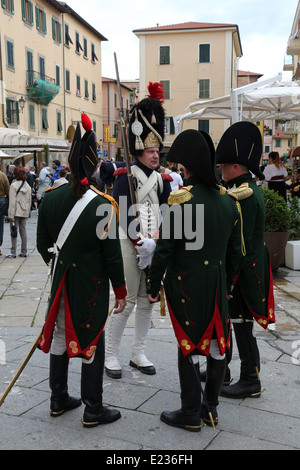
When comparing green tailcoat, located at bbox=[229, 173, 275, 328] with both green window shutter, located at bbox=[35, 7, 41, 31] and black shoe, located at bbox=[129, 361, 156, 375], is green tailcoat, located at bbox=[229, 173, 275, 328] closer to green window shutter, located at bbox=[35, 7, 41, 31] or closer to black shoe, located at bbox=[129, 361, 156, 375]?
black shoe, located at bbox=[129, 361, 156, 375]

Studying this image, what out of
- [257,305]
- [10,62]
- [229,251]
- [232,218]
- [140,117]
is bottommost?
[257,305]

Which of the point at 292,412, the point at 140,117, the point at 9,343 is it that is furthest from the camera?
the point at 9,343

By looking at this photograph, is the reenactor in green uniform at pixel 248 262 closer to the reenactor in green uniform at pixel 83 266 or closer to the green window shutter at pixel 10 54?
the reenactor in green uniform at pixel 83 266

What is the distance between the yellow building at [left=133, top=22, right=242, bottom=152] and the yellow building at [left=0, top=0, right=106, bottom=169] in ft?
14.9

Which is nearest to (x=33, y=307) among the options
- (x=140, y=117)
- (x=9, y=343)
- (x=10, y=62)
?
(x=9, y=343)

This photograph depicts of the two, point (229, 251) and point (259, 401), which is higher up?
point (229, 251)

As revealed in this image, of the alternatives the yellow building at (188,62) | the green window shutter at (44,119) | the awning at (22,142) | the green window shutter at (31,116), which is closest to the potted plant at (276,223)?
the awning at (22,142)

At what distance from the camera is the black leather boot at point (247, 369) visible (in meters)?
3.46

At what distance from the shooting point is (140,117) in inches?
149

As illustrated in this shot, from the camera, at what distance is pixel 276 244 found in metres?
7.19

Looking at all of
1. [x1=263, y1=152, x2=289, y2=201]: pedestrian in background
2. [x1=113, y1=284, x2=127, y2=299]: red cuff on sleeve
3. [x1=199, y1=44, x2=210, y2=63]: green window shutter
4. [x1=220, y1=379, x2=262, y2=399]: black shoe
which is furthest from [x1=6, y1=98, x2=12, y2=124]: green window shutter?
[x1=220, y1=379, x2=262, y2=399]: black shoe

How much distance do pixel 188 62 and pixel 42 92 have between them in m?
15.8

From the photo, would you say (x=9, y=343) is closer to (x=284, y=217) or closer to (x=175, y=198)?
(x=175, y=198)
